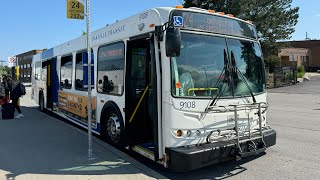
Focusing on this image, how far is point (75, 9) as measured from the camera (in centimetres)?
632

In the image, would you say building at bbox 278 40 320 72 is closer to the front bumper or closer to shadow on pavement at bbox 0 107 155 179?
shadow on pavement at bbox 0 107 155 179

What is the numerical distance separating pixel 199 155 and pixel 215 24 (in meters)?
2.44

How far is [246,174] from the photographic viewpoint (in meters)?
5.92

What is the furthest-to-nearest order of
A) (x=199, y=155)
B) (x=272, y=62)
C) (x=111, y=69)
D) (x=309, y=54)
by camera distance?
(x=309, y=54) < (x=272, y=62) < (x=111, y=69) < (x=199, y=155)

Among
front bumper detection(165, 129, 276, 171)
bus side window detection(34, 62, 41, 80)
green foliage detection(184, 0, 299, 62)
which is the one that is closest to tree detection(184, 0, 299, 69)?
green foliage detection(184, 0, 299, 62)

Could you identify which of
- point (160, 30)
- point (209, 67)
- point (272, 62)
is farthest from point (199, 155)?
point (272, 62)

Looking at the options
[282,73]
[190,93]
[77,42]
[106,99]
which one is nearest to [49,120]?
[77,42]

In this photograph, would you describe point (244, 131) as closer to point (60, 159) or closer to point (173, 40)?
point (173, 40)

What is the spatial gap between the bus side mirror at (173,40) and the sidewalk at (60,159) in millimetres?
2127

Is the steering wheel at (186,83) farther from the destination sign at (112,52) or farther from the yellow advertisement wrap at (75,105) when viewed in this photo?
the yellow advertisement wrap at (75,105)

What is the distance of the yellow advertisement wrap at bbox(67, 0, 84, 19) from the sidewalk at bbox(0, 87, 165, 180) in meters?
2.80

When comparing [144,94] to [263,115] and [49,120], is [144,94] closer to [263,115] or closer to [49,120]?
[263,115]

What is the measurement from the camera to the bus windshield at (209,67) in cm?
564

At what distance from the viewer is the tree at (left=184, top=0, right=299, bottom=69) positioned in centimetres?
3378
